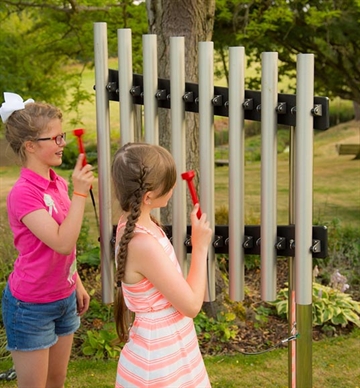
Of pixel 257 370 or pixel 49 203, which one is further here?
pixel 257 370

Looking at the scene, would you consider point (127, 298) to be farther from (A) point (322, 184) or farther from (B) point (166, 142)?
(A) point (322, 184)

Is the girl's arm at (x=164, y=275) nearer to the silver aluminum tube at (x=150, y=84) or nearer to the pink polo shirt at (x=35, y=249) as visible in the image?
the pink polo shirt at (x=35, y=249)

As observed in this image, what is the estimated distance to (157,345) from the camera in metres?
2.73

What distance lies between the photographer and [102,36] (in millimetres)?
3467

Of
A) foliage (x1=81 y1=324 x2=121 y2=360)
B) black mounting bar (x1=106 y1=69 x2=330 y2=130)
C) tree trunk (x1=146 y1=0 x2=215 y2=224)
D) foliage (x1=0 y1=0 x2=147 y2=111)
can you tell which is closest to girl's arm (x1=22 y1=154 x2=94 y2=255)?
black mounting bar (x1=106 y1=69 x2=330 y2=130)

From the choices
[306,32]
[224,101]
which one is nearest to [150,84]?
[224,101]

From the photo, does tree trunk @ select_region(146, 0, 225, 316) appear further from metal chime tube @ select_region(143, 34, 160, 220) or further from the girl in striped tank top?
the girl in striped tank top

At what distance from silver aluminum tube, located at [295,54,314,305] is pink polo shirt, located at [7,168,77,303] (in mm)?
1036

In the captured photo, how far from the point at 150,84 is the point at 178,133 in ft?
0.89

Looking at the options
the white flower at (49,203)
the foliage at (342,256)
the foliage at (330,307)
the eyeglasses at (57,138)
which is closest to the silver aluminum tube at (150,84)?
the eyeglasses at (57,138)

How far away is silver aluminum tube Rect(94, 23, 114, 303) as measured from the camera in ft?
11.4

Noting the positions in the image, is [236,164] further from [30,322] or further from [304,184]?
[30,322]

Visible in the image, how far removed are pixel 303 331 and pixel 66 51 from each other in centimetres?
797

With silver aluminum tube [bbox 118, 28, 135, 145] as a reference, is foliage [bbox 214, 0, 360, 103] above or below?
above
